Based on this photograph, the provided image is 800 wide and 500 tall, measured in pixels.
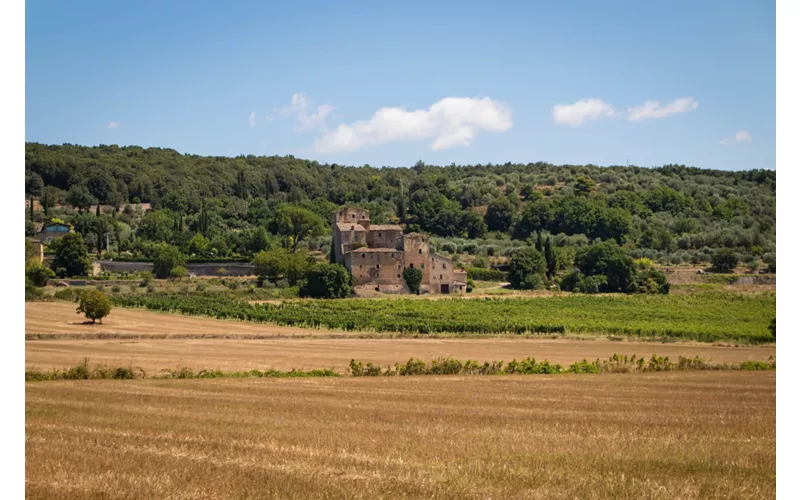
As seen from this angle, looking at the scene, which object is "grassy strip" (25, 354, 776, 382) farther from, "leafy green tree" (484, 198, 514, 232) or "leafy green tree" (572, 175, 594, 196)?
"leafy green tree" (572, 175, 594, 196)

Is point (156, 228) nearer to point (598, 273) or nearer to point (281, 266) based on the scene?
point (281, 266)

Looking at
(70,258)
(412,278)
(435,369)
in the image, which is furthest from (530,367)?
(70,258)

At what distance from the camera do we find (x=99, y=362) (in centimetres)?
2323

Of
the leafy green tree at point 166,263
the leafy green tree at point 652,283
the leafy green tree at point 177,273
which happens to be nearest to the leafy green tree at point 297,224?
the leafy green tree at point 166,263

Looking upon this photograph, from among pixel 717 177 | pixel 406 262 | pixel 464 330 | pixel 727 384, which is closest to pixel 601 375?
pixel 727 384

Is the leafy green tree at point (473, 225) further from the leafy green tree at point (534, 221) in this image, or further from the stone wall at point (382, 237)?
the stone wall at point (382, 237)

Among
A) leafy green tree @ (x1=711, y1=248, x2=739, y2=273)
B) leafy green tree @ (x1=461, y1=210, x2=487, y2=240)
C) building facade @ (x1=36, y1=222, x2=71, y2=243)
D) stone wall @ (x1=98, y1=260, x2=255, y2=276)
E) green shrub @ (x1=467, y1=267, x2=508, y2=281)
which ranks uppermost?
leafy green tree @ (x1=461, y1=210, x2=487, y2=240)

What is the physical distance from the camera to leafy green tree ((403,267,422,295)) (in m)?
61.2

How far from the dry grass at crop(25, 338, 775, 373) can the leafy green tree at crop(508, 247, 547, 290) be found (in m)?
27.1

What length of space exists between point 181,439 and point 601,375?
1517 centimetres

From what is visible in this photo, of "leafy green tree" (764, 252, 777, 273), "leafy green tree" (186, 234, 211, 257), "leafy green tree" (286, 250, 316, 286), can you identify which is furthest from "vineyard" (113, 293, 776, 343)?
"leafy green tree" (186, 234, 211, 257)

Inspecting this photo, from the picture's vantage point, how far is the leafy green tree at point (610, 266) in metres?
60.2

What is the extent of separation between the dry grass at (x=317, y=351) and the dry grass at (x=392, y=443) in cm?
626

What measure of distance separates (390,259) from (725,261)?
24.5m
